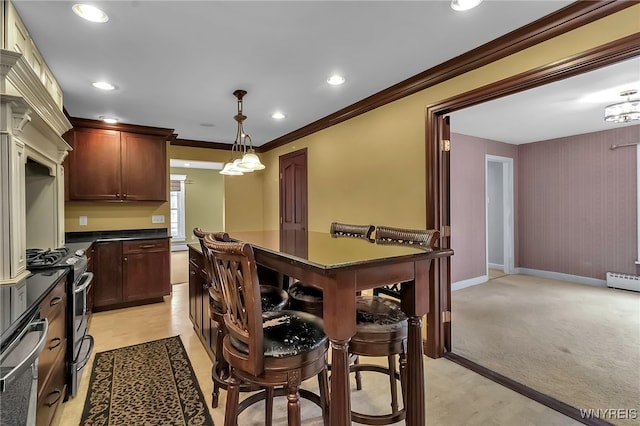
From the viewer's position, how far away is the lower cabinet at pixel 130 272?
386 centimetres

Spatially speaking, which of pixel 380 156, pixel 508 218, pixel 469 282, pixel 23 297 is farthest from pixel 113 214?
pixel 508 218

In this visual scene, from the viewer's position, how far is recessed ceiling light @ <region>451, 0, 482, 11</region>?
5.85 ft

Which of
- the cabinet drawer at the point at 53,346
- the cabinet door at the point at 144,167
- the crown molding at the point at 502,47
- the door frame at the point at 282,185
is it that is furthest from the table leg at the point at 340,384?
the cabinet door at the point at 144,167

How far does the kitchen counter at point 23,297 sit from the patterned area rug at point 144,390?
874 mm

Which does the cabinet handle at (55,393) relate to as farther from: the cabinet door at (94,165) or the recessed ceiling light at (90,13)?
the cabinet door at (94,165)

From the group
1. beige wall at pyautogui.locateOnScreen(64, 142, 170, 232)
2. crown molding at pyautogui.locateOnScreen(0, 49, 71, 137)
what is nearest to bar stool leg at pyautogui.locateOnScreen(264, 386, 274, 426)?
crown molding at pyautogui.locateOnScreen(0, 49, 71, 137)

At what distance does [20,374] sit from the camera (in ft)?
3.29

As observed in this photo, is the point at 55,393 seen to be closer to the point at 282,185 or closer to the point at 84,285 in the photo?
the point at 84,285

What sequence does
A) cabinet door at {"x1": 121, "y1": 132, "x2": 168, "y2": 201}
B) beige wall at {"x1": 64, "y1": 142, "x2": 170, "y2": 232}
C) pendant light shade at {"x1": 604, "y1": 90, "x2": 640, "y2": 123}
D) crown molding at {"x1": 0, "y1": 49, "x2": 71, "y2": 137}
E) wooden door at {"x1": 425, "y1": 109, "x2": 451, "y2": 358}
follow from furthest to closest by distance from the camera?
cabinet door at {"x1": 121, "y1": 132, "x2": 168, "y2": 201}, beige wall at {"x1": 64, "y1": 142, "x2": 170, "y2": 232}, pendant light shade at {"x1": 604, "y1": 90, "x2": 640, "y2": 123}, wooden door at {"x1": 425, "y1": 109, "x2": 451, "y2": 358}, crown molding at {"x1": 0, "y1": 49, "x2": 71, "y2": 137}

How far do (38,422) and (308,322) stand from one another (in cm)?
132

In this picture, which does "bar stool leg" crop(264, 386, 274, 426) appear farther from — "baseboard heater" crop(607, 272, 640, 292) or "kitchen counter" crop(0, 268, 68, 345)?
"baseboard heater" crop(607, 272, 640, 292)

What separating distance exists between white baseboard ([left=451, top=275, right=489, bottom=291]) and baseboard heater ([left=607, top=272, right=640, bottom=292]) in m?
1.72

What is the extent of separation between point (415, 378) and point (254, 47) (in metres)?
2.35

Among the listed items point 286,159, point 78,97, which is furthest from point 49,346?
point 286,159
